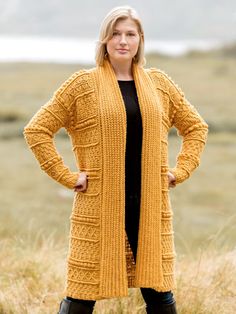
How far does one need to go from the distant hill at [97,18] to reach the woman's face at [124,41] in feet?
240

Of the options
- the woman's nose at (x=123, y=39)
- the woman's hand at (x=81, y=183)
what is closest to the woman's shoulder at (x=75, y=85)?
the woman's nose at (x=123, y=39)

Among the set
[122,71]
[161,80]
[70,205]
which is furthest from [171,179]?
[70,205]

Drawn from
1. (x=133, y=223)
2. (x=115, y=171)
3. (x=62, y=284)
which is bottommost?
(x=62, y=284)

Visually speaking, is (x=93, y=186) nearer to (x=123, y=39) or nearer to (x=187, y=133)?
(x=187, y=133)

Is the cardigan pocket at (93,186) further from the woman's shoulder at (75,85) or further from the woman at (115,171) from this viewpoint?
the woman's shoulder at (75,85)

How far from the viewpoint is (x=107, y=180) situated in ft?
15.1

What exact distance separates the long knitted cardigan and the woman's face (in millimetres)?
102

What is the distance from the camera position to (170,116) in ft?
16.1

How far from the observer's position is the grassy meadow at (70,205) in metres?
5.70

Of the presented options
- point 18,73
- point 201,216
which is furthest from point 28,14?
point 201,216

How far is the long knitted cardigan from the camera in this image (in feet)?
15.1

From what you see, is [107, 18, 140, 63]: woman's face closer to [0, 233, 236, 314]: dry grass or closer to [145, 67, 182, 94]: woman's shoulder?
[145, 67, 182, 94]: woman's shoulder

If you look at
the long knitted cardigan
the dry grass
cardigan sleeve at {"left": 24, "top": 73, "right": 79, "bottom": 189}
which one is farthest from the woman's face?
the dry grass

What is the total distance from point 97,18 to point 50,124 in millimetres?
92129
